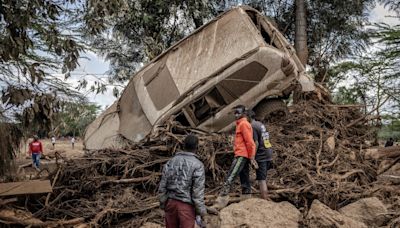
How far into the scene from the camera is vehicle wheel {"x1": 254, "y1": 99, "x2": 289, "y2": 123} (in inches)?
360

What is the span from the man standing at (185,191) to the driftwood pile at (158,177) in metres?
1.65

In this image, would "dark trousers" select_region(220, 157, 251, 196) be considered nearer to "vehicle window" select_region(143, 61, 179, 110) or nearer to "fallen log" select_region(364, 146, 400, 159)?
"vehicle window" select_region(143, 61, 179, 110)

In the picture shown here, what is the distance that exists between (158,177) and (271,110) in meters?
3.21

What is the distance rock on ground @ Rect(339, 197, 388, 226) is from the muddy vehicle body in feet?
10.3

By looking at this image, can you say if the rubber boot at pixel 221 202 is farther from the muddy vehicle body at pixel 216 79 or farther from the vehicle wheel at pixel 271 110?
the vehicle wheel at pixel 271 110

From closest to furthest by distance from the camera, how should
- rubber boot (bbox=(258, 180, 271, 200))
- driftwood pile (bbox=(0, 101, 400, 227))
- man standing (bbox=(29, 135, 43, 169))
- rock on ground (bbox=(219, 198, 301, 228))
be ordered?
rock on ground (bbox=(219, 198, 301, 228))
rubber boot (bbox=(258, 180, 271, 200))
driftwood pile (bbox=(0, 101, 400, 227))
man standing (bbox=(29, 135, 43, 169))

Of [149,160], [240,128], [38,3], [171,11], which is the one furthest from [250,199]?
[171,11]

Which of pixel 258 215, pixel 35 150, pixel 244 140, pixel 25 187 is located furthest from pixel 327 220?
pixel 35 150

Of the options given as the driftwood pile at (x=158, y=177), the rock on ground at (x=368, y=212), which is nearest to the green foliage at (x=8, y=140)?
the driftwood pile at (x=158, y=177)

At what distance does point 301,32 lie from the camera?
15.1 metres

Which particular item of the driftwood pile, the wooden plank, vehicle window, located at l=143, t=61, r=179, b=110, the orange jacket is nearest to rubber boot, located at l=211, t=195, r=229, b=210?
the driftwood pile

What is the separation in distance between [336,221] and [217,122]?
3.65 meters

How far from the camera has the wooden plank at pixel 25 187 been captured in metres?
6.31

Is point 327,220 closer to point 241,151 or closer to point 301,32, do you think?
point 241,151
